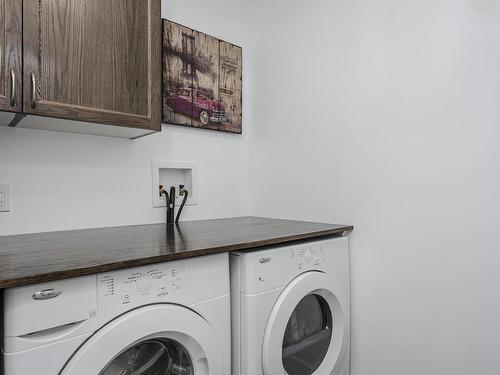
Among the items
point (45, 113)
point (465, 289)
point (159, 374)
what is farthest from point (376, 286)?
point (45, 113)

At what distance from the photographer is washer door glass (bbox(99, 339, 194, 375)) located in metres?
1.05

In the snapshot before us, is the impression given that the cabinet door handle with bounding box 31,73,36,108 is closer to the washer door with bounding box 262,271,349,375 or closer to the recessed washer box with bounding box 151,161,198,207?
the recessed washer box with bounding box 151,161,198,207

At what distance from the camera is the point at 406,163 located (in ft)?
4.89

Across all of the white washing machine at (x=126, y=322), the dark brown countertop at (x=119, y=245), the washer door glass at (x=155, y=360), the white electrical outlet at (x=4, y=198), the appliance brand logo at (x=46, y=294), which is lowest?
the washer door glass at (x=155, y=360)

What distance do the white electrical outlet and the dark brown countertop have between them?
0.41 feet

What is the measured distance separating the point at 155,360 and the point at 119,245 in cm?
41

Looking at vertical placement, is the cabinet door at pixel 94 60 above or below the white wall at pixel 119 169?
above

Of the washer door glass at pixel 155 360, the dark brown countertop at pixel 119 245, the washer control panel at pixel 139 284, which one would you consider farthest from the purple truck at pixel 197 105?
the washer door glass at pixel 155 360

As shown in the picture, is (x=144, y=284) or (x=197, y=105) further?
(x=197, y=105)

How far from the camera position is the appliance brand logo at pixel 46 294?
0.77 metres

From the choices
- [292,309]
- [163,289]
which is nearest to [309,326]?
[292,309]

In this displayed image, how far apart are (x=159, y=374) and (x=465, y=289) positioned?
4.02 feet

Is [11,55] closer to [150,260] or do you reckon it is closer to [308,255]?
[150,260]

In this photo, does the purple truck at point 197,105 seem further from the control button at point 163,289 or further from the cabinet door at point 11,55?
the control button at point 163,289
